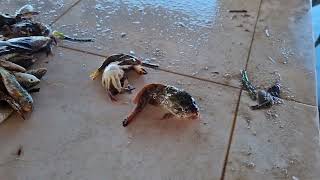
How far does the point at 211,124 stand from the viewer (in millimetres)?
1243

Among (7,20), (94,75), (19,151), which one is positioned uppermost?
(7,20)

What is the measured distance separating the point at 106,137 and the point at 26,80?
386 mm

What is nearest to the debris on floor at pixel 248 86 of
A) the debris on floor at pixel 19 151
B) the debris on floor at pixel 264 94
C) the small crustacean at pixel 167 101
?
the debris on floor at pixel 264 94

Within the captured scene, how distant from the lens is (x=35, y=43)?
5.00 ft

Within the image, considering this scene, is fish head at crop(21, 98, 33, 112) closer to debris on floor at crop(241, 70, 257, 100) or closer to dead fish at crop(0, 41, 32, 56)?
dead fish at crop(0, 41, 32, 56)

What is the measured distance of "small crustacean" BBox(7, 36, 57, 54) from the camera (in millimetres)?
1493

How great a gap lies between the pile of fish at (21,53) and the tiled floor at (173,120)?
48 millimetres

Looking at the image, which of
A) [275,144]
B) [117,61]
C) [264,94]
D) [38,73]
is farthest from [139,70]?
[275,144]

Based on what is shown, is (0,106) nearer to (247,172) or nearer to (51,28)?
(51,28)

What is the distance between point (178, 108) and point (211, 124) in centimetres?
12

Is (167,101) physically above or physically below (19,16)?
below

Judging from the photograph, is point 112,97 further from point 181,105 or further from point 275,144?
point 275,144

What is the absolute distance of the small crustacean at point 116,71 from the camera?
1356 mm

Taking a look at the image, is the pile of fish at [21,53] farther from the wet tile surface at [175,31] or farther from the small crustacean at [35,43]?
the wet tile surface at [175,31]
